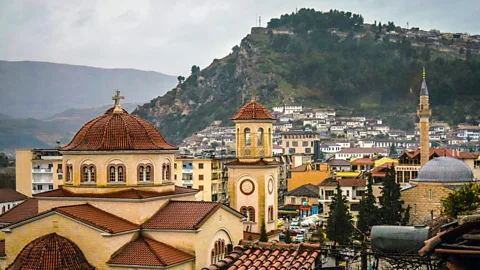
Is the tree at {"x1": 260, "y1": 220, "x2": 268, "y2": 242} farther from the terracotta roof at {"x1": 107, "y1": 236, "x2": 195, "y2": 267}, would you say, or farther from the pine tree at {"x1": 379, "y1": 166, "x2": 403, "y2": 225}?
the pine tree at {"x1": 379, "y1": 166, "x2": 403, "y2": 225}

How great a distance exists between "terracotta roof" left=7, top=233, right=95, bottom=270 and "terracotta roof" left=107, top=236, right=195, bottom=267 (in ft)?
3.64

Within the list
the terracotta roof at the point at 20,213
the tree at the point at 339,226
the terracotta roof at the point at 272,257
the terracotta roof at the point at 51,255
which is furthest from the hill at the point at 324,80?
the terracotta roof at the point at 272,257

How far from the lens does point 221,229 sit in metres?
27.0

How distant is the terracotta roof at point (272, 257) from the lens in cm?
1544

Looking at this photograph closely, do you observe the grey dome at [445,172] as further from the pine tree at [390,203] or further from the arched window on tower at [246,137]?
the arched window on tower at [246,137]

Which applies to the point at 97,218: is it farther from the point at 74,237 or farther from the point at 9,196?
the point at 9,196

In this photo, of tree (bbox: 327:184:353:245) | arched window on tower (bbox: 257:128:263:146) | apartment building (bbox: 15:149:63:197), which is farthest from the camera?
apartment building (bbox: 15:149:63:197)

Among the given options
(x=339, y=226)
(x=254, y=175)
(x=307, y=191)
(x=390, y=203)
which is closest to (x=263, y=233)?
(x=254, y=175)

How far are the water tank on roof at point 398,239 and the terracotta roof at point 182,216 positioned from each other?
14.1m

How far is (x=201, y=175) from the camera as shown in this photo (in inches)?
2327

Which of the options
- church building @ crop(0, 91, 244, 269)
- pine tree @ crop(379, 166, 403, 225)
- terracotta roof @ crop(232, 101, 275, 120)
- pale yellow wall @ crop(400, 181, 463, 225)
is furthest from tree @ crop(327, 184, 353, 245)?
church building @ crop(0, 91, 244, 269)

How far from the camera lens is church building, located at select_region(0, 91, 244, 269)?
78.6 ft

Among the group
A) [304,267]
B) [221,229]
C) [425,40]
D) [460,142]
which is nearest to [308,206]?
[221,229]

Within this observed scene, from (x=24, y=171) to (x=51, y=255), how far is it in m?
43.7
